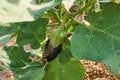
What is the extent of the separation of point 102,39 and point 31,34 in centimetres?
25

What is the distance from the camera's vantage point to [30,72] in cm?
94

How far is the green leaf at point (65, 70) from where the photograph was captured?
947 millimetres

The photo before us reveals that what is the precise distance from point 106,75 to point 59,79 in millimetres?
894

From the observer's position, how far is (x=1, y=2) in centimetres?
66

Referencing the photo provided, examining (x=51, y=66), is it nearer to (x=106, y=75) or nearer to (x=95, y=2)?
(x=95, y=2)

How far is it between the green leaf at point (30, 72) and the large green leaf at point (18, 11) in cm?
25

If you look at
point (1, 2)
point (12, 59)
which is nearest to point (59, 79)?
point (12, 59)

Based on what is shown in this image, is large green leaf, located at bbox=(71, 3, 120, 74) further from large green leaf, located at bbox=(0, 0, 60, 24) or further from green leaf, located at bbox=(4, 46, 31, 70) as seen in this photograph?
green leaf, located at bbox=(4, 46, 31, 70)

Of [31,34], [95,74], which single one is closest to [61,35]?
[31,34]

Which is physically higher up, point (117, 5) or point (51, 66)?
point (117, 5)

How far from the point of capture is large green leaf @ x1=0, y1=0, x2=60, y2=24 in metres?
0.64

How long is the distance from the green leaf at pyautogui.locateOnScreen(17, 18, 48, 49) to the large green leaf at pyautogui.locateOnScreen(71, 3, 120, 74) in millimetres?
167

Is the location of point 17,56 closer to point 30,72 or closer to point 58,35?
point 30,72

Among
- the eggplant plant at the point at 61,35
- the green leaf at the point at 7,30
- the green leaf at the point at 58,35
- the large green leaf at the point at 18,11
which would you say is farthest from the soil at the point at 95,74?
the large green leaf at the point at 18,11
